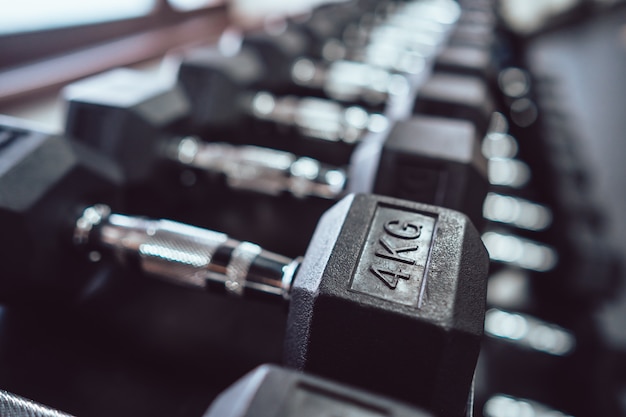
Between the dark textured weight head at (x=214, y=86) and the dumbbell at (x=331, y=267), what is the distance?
0.77ft

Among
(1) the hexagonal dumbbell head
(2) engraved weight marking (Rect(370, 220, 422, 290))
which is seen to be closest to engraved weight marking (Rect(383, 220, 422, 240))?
(2) engraved weight marking (Rect(370, 220, 422, 290))

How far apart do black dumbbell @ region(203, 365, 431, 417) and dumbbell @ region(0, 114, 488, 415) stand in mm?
52

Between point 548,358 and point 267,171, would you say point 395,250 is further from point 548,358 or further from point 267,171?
point 548,358

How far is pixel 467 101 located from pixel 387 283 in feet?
1.45

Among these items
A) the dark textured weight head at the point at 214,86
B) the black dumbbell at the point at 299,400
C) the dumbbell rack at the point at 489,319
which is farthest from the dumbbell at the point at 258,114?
the black dumbbell at the point at 299,400

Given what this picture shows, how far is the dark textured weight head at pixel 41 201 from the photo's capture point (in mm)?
375

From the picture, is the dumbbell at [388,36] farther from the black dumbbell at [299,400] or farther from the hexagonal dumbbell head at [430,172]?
the black dumbbell at [299,400]

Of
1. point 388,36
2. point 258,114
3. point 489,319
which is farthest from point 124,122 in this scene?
point 388,36

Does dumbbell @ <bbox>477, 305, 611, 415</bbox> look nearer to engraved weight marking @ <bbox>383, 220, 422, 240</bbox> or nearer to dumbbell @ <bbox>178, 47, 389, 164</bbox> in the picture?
dumbbell @ <bbox>178, 47, 389, 164</bbox>

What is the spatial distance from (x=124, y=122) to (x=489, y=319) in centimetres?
74

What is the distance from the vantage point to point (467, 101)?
2.11ft

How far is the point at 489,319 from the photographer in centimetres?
92

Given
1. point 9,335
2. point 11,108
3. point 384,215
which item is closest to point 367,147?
point 384,215

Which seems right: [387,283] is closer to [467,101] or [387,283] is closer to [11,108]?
[467,101]
